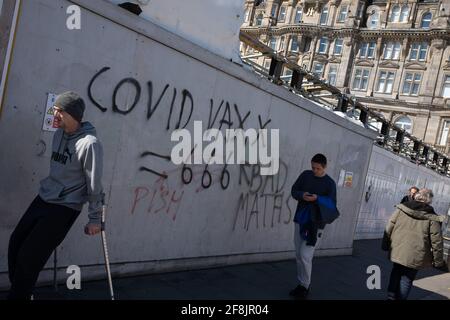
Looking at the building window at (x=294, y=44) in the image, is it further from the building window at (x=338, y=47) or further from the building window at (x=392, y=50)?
the building window at (x=392, y=50)

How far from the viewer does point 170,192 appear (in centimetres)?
593

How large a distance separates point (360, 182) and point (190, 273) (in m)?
5.94

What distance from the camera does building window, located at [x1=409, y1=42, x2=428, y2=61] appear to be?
48250 millimetres

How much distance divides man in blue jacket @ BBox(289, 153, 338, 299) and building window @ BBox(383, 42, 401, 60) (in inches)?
1855

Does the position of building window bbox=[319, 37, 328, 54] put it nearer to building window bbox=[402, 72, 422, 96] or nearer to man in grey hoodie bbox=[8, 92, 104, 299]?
building window bbox=[402, 72, 422, 96]

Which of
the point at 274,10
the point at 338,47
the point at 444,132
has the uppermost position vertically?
the point at 274,10

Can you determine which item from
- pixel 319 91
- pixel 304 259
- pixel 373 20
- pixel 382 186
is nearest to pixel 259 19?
pixel 373 20

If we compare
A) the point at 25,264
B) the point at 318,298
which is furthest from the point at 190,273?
the point at 25,264

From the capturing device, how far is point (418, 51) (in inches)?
1912

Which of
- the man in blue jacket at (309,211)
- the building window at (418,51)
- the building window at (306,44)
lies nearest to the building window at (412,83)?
the building window at (418,51)

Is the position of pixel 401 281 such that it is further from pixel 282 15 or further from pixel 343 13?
pixel 282 15

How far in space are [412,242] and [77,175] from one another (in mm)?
4340

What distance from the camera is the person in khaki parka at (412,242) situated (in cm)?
616
